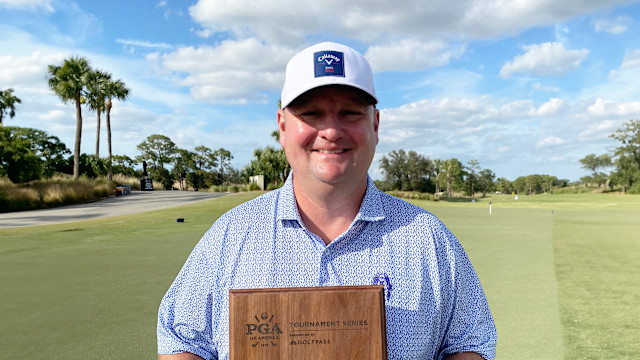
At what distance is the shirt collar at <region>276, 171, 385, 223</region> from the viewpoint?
5.94ft

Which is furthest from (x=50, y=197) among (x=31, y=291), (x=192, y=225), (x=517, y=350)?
(x=517, y=350)

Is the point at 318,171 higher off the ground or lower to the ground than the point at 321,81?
lower

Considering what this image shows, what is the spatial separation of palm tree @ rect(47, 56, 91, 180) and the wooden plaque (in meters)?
39.9

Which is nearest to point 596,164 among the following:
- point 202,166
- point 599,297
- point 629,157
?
point 629,157

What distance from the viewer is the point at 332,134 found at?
179 centimetres

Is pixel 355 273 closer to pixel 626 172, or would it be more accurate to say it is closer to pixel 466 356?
pixel 466 356

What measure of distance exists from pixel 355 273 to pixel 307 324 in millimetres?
352

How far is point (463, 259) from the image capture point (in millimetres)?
1896

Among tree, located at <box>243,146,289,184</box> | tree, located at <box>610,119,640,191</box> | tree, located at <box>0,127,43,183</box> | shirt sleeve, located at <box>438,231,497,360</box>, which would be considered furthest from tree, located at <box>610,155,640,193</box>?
shirt sleeve, located at <box>438,231,497,360</box>

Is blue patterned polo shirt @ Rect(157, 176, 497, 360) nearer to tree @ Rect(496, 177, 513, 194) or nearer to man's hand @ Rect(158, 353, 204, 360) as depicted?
man's hand @ Rect(158, 353, 204, 360)

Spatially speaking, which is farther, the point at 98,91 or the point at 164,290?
the point at 98,91

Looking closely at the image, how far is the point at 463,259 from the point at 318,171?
2.08ft

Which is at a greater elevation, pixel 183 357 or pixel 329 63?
pixel 329 63

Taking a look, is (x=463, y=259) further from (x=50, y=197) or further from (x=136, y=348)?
(x=50, y=197)
